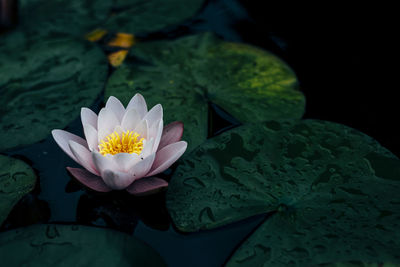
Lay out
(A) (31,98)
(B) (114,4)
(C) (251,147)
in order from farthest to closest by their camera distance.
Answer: (B) (114,4)
(A) (31,98)
(C) (251,147)

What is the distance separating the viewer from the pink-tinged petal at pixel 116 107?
1694mm

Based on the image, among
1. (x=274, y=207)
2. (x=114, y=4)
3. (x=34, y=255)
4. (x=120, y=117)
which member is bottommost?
(x=34, y=255)

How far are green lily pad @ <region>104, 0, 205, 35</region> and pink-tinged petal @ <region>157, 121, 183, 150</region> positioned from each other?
4.39 feet

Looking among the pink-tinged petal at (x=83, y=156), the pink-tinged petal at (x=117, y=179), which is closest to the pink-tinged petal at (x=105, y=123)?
the pink-tinged petal at (x=83, y=156)

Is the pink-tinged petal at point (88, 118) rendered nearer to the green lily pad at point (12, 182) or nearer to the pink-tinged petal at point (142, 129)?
the pink-tinged petal at point (142, 129)

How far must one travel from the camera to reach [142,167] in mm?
1530

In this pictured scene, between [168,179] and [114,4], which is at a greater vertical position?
[114,4]

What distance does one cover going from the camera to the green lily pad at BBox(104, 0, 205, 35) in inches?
111

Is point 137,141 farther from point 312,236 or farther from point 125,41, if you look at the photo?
point 125,41

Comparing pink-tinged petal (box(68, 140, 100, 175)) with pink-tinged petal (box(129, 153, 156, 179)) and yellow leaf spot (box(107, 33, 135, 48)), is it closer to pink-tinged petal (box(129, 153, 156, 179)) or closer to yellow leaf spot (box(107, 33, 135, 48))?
pink-tinged petal (box(129, 153, 156, 179))

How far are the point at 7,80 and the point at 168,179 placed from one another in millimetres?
1278

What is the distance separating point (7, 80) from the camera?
2.23 m

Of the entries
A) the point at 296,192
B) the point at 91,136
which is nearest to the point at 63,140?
the point at 91,136

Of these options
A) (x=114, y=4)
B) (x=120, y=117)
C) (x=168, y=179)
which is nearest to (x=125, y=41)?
(x=114, y=4)
